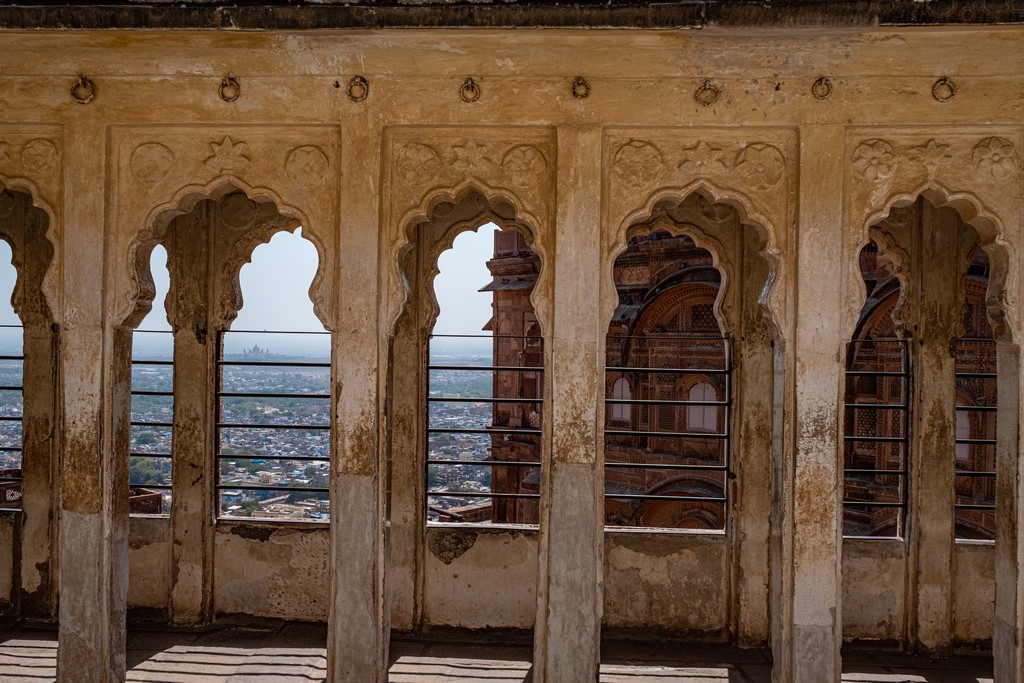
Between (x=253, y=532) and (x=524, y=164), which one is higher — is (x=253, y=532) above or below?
below

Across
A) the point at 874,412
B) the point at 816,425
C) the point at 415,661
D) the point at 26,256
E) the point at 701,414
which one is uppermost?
the point at 26,256

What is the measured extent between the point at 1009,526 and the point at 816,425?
1.54 m

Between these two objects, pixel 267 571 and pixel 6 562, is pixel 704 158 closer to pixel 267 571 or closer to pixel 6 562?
pixel 267 571

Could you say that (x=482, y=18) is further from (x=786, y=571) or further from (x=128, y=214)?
(x=786, y=571)

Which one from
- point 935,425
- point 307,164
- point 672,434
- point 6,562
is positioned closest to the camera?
point 307,164

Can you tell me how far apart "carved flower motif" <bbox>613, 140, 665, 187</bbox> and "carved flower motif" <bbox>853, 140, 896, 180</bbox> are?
1374 millimetres

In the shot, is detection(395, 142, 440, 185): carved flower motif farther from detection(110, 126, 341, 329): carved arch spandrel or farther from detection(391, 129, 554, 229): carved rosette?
detection(110, 126, 341, 329): carved arch spandrel

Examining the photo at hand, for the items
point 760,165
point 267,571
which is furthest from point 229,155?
point 267,571

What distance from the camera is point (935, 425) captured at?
7.29 metres

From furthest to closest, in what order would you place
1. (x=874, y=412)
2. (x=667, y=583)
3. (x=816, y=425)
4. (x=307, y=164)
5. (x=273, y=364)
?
1. (x=874, y=412)
2. (x=273, y=364)
3. (x=667, y=583)
4. (x=307, y=164)
5. (x=816, y=425)

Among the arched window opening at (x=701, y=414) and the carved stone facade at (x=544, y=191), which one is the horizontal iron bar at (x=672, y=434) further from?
the arched window opening at (x=701, y=414)

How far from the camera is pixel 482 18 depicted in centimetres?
485

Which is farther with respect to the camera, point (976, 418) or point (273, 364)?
point (976, 418)

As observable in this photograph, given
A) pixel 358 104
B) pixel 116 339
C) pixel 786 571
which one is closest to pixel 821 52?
pixel 358 104
